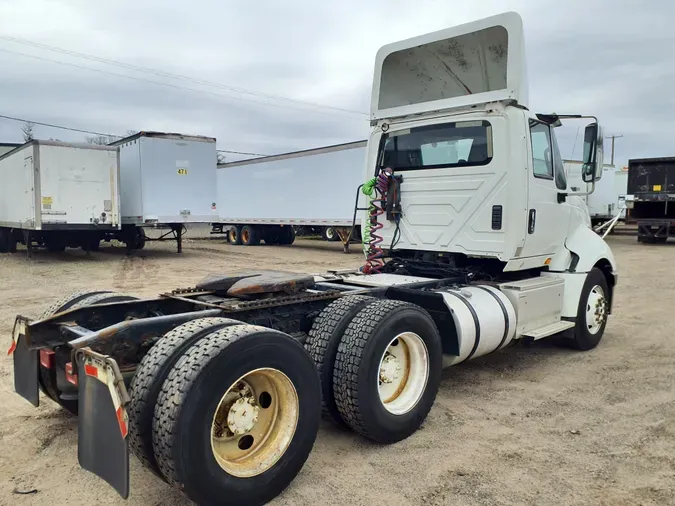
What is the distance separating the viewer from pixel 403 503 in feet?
10.1

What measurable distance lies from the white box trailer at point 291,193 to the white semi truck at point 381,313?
33.3ft

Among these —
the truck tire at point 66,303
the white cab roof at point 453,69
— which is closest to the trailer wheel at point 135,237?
the white cab roof at point 453,69

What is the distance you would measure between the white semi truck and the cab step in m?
0.03

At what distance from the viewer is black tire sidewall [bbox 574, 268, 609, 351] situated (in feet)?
20.5

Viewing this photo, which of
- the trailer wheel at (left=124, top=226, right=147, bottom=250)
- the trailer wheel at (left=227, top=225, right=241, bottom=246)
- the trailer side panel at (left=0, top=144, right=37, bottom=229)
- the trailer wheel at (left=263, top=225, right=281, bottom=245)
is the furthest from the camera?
the trailer wheel at (left=227, top=225, right=241, bottom=246)

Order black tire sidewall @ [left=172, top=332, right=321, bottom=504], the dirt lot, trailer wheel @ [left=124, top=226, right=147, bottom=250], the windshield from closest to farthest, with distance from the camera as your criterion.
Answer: black tire sidewall @ [left=172, top=332, right=321, bottom=504], the dirt lot, the windshield, trailer wheel @ [left=124, top=226, right=147, bottom=250]

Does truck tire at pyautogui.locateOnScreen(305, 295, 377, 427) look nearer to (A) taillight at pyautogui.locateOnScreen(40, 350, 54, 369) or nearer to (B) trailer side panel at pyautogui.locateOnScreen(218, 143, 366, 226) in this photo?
(A) taillight at pyautogui.locateOnScreen(40, 350, 54, 369)

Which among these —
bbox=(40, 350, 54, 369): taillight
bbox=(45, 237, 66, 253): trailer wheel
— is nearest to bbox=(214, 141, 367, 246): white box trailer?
bbox=(45, 237, 66, 253): trailer wheel

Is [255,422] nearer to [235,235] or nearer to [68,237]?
[68,237]

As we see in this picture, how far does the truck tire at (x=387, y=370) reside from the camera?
11.9 feet

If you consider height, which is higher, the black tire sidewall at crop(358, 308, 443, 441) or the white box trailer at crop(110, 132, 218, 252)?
the white box trailer at crop(110, 132, 218, 252)

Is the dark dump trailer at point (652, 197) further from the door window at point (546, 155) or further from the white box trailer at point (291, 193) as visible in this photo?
the door window at point (546, 155)

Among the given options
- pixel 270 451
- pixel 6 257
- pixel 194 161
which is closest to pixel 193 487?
pixel 270 451

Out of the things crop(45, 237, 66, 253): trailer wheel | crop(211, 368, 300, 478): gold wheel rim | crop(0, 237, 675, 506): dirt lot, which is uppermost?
crop(45, 237, 66, 253): trailer wheel
